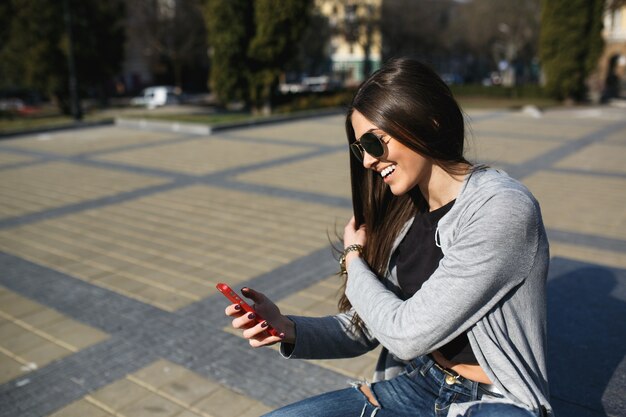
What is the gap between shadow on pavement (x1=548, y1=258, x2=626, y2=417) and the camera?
8.18 feet

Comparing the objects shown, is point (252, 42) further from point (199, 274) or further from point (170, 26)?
point (199, 274)

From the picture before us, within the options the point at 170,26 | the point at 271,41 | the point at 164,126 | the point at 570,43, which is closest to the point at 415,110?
the point at 164,126

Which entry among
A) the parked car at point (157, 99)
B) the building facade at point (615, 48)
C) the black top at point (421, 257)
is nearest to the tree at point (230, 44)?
the parked car at point (157, 99)

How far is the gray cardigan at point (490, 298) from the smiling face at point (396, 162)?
0.15 m

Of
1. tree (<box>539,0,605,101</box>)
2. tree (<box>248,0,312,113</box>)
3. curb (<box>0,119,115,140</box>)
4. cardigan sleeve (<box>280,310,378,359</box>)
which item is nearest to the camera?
cardigan sleeve (<box>280,310,378,359</box>)

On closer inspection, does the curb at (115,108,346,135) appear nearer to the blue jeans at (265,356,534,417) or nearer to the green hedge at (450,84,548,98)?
the blue jeans at (265,356,534,417)

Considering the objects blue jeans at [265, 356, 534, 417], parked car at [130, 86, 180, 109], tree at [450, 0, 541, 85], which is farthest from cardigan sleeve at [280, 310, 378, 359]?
tree at [450, 0, 541, 85]

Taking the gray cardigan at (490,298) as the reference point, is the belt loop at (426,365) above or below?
below

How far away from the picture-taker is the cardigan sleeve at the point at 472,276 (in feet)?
4.80

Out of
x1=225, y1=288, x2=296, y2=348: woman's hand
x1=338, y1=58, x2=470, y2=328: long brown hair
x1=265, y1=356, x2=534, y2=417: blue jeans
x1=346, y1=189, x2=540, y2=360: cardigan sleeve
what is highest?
x1=338, y1=58, x2=470, y2=328: long brown hair

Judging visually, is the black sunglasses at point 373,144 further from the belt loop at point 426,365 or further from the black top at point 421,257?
the belt loop at point 426,365

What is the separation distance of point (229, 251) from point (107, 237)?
151cm

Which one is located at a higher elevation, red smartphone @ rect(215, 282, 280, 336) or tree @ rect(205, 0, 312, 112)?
tree @ rect(205, 0, 312, 112)

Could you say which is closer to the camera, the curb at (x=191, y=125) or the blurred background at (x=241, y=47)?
the curb at (x=191, y=125)
